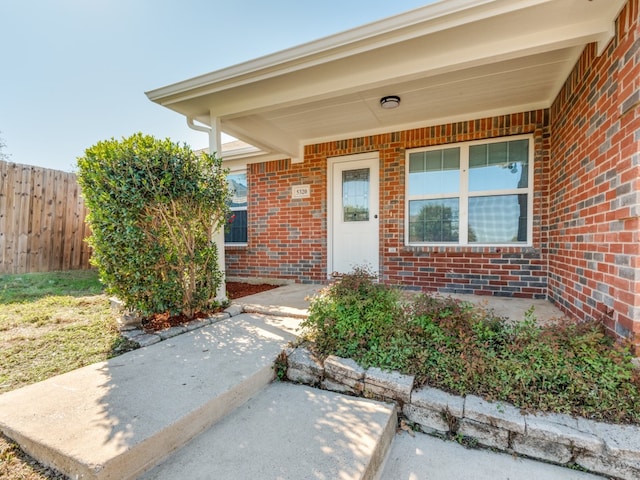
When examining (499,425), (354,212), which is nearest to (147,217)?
(499,425)

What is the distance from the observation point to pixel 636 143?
6.15 feet

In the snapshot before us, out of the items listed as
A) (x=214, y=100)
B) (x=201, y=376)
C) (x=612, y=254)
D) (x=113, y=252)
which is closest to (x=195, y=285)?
(x=113, y=252)

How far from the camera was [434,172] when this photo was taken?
4520 mm

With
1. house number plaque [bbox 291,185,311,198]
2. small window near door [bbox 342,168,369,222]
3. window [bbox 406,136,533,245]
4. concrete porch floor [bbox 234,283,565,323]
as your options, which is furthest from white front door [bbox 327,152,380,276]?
concrete porch floor [bbox 234,283,565,323]

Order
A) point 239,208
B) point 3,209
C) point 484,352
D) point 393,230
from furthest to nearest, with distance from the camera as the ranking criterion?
point 239,208, point 3,209, point 393,230, point 484,352

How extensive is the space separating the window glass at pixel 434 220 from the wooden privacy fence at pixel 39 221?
6.37 meters

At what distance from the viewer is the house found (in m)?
2.21

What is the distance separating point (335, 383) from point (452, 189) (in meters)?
3.49

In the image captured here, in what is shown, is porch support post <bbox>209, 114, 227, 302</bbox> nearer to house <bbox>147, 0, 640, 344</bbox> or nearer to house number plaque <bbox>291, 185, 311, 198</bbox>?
house <bbox>147, 0, 640, 344</bbox>

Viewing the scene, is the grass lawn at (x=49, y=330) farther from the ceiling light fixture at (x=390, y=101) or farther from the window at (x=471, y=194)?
the window at (x=471, y=194)

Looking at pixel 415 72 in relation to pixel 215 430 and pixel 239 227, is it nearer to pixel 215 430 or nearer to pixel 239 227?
pixel 215 430

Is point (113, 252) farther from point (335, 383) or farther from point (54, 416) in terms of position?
point (335, 383)

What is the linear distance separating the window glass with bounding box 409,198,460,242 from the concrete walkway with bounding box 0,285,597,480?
3.23 metres

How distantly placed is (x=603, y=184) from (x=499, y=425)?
6.75 ft
